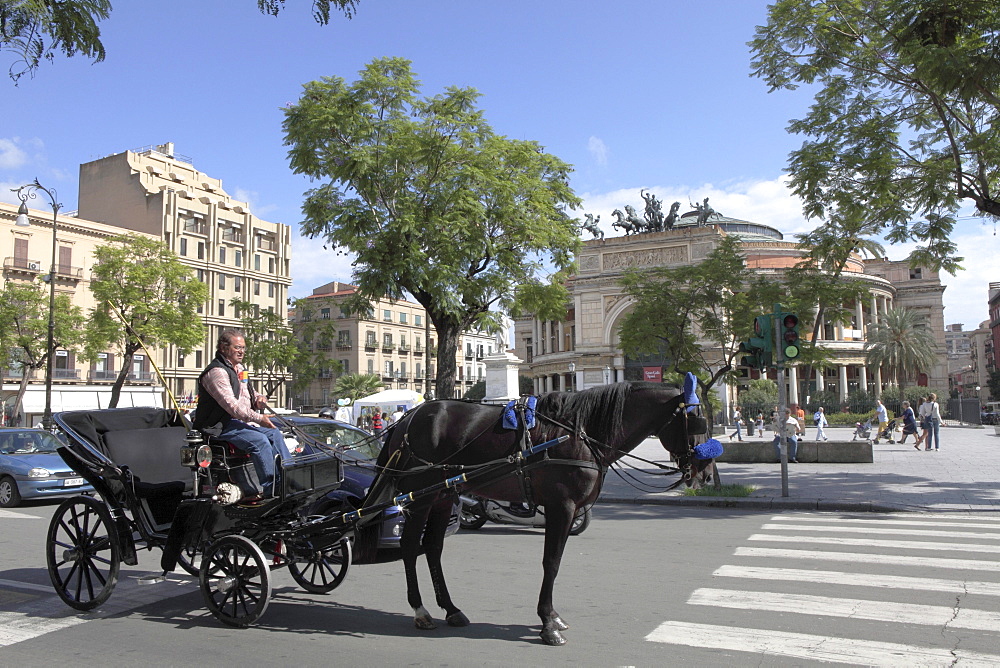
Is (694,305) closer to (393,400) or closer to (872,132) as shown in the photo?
(872,132)

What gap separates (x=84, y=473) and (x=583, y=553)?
5535 mm

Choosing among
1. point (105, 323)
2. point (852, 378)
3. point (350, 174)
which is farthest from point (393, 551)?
point (852, 378)

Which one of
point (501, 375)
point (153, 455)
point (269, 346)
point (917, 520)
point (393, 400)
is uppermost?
point (269, 346)

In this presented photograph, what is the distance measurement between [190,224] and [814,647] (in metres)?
62.6

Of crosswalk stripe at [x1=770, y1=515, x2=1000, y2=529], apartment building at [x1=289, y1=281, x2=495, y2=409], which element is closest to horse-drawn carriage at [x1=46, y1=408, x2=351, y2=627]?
crosswalk stripe at [x1=770, y1=515, x2=1000, y2=529]

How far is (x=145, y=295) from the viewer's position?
3170cm

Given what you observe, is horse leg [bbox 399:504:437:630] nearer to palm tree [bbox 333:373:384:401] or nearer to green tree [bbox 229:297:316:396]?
green tree [bbox 229:297:316:396]

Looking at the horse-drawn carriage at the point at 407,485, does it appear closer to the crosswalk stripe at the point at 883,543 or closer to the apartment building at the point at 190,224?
the crosswalk stripe at the point at 883,543

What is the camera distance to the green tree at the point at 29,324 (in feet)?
115

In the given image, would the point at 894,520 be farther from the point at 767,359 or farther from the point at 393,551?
the point at 393,551

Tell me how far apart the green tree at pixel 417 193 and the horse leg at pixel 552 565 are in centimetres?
981

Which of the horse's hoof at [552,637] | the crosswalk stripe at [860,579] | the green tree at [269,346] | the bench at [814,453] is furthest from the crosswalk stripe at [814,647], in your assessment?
the green tree at [269,346]

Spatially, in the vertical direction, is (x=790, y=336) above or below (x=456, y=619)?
above

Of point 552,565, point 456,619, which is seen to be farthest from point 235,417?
point 552,565
